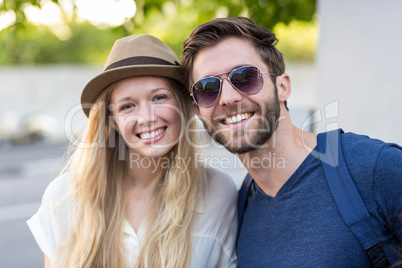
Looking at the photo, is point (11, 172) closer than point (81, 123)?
No

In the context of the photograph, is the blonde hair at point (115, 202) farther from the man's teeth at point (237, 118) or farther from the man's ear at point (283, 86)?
the man's ear at point (283, 86)

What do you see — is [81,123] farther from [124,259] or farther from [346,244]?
[346,244]

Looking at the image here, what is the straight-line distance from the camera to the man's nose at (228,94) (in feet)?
7.04

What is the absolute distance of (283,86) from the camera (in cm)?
238

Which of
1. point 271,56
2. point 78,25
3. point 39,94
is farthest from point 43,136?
Answer: point 271,56

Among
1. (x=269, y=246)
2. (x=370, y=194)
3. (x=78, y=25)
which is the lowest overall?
(x=269, y=246)

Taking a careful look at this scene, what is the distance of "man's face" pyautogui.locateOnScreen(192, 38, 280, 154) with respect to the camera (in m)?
2.15

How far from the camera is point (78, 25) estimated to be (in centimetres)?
2562

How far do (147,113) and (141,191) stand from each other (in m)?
0.62

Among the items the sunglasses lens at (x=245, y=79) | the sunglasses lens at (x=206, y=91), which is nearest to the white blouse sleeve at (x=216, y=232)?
the sunglasses lens at (x=206, y=91)

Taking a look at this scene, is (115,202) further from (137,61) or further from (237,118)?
(237,118)

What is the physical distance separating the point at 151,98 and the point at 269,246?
1089mm

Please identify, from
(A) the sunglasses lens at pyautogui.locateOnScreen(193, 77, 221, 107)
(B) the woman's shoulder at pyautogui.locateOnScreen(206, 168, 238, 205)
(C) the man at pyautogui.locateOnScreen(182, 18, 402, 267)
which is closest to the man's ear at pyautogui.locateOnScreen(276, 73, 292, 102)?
(C) the man at pyautogui.locateOnScreen(182, 18, 402, 267)

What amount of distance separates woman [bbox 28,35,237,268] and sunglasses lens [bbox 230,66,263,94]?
0.45m
